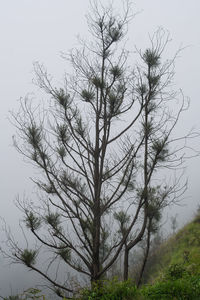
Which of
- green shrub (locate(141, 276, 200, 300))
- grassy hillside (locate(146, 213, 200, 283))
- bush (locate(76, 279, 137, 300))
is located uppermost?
grassy hillside (locate(146, 213, 200, 283))

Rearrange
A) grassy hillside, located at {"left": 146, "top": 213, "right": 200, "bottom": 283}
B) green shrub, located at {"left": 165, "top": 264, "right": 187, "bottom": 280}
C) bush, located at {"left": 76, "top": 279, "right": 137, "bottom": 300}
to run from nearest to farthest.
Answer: bush, located at {"left": 76, "top": 279, "right": 137, "bottom": 300} < green shrub, located at {"left": 165, "top": 264, "right": 187, "bottom": 280} < grassy hillside, located at {"left": 146, "top": 213, "right": 200, "bottom": 283}

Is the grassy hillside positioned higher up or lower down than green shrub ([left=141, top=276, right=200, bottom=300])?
higher up

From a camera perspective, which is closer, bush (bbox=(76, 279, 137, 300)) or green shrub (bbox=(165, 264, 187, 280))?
bush (bbox=(76, 279, 137, 300))

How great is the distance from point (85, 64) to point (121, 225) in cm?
344

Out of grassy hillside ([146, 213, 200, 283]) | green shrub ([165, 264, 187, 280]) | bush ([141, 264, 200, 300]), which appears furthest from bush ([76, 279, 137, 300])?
grassy hillside ([146, 213, 200, 283])

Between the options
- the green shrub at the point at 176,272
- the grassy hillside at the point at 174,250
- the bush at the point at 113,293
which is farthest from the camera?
the grassy hillside at the point at 174,250

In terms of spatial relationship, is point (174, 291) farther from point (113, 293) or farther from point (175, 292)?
point (113, 293)

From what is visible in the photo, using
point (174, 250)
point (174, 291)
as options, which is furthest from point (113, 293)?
point (174, 250)

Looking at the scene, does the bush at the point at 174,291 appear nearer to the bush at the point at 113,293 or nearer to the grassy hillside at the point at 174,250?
the bush at the point at 113,293

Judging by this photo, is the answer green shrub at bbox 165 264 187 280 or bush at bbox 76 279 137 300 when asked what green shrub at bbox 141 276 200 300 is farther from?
green shrub at bbox 165 264 187 280

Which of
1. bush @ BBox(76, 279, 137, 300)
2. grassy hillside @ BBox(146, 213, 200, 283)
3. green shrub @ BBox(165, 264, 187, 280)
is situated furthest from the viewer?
grassy hillside @ BBox(146, 213, 200, 283)

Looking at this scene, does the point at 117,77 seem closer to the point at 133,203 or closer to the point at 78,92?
the point at 78,92

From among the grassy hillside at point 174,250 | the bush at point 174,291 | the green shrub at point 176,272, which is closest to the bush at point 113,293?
the bush at point 174,291

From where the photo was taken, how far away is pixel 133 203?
16.2ft
